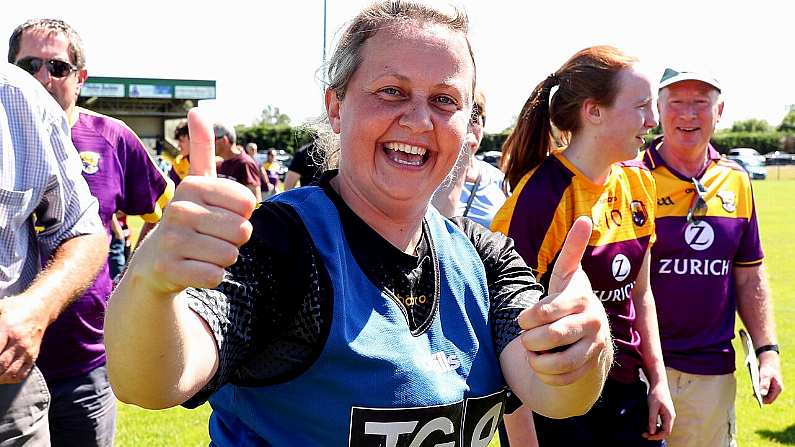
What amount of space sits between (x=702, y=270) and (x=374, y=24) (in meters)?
2.61

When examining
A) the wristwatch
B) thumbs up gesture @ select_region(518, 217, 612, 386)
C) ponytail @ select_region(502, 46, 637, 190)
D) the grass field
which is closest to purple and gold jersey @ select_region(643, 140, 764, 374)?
the wristwatch

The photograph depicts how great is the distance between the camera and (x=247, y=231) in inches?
53.2

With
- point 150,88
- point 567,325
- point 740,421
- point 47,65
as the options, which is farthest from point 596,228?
point 150,88

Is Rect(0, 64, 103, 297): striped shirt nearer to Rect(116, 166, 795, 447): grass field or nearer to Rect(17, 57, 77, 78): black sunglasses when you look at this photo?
Rect(17, 57, 77, 78): black sunglasses

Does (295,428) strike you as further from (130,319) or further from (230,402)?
(130,319)

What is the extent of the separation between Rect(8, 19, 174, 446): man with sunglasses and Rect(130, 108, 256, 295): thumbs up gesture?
204 centimetres

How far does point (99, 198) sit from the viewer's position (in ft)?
12.4

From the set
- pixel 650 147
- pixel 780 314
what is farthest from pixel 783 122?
pixel 650 147

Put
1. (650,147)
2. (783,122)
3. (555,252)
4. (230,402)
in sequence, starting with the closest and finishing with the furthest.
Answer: (230,402) → (555,252) → (650,147) → (783,122)

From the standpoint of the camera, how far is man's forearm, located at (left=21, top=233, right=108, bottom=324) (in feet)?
8.27

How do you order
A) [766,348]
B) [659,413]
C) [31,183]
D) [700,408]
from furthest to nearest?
[766,348] < [700,408] < [659,413] < [31,183]

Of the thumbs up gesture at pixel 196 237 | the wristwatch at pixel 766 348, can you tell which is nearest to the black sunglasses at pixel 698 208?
the wristwatch at pixel 766 348

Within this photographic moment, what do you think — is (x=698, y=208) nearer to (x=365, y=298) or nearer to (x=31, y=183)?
(x=365, y=298)

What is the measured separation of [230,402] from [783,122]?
86.8 metres
